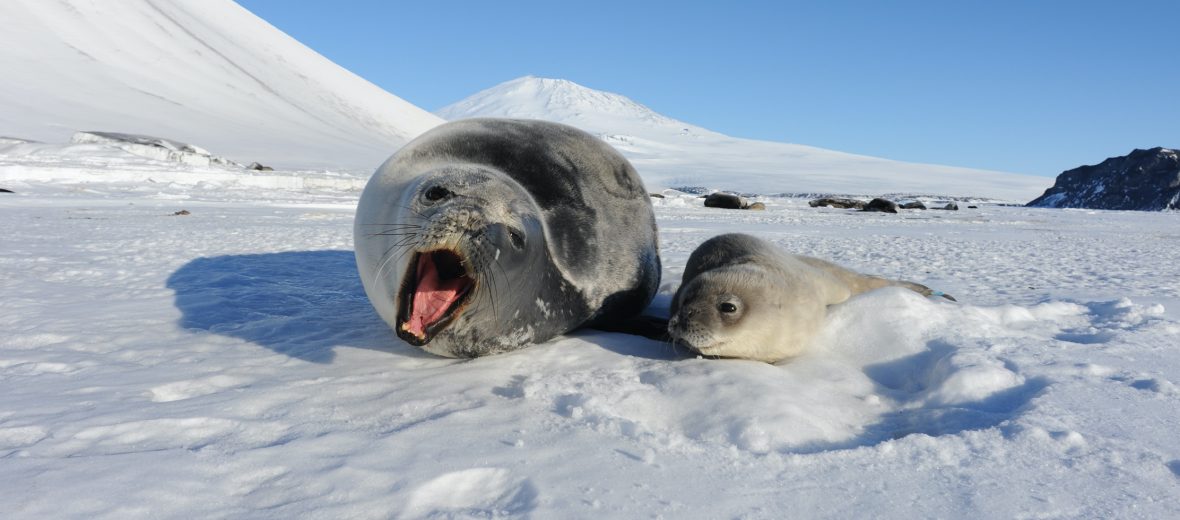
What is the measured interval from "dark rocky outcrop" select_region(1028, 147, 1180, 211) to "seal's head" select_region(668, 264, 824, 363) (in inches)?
1112

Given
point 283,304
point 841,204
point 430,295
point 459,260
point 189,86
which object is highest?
point 189,86

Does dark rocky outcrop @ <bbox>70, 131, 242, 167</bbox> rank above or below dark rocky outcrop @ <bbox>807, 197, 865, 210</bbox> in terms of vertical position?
above

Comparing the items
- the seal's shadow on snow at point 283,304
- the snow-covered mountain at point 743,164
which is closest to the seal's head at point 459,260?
the seal's shadow on snow at point 283,304

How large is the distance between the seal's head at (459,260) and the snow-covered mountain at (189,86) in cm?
3520

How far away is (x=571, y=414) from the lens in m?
2.06

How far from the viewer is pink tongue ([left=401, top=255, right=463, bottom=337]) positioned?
228 centimetres

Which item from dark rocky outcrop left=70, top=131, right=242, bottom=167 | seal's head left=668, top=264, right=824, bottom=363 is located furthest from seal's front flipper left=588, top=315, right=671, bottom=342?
dark rocky outcrop left=70, top=131, right=242, bottom=167

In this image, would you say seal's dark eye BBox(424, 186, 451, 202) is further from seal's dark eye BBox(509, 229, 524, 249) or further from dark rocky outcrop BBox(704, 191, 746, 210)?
dark rocky outcrop BBox(704, 191, 746, 210)

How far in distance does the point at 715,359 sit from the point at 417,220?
1.09 meters

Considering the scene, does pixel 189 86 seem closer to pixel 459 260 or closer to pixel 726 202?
pixel 726 202

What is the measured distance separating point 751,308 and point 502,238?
99cm

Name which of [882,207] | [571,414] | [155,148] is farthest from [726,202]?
[155,148]

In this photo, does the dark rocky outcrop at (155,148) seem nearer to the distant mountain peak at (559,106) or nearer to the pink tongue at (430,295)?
the pink tongue at (430,295)

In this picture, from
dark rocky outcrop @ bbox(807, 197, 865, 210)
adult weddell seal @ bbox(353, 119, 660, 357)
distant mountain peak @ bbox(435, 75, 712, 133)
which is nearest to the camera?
adult weddell seal @ bbox(353, 119, 660, 357)
